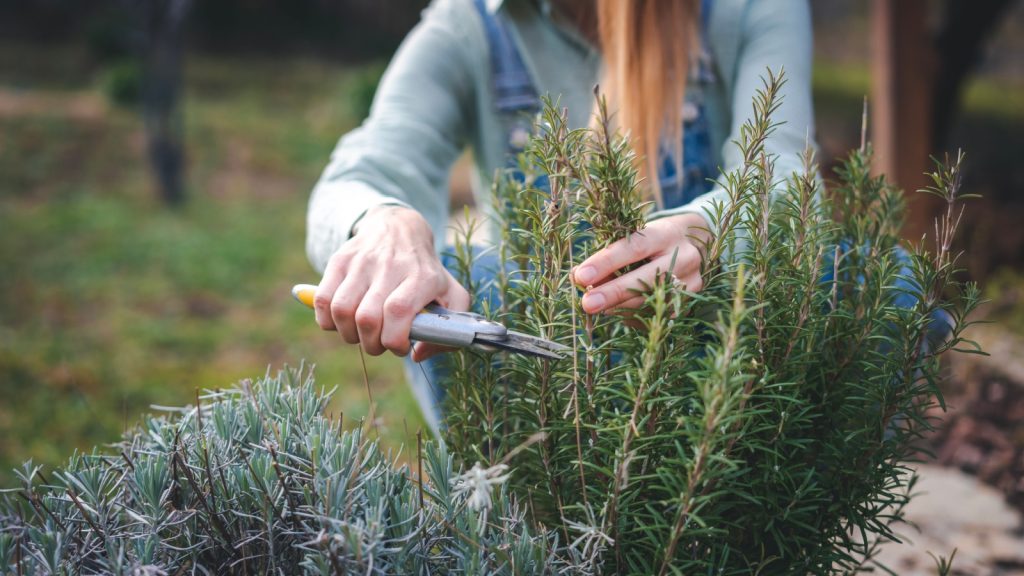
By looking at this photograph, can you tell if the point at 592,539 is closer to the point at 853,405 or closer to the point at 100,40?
the point at 853,405

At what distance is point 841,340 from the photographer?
1114 mm

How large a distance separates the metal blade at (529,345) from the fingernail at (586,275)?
0.28ft

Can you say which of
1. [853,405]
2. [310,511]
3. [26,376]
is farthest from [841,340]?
[26,376]

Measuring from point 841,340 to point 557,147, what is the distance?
0.51 m

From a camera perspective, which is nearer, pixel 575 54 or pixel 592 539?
pixel 592 539

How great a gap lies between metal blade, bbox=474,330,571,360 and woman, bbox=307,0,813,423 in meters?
0.07

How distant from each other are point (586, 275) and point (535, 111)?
1.34 m

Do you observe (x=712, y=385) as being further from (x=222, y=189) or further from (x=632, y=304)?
(x=222, y=189)

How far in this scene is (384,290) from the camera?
1115 mm

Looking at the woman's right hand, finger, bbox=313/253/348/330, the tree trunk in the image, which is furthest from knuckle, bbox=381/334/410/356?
the tree trunk

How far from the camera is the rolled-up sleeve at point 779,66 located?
1.60 m

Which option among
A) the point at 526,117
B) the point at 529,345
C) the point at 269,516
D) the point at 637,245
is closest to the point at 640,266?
the point at 637,245

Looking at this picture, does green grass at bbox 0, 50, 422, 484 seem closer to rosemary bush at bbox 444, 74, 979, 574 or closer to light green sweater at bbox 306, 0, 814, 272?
rosemary bush at bbox 444, 74, 979, 574

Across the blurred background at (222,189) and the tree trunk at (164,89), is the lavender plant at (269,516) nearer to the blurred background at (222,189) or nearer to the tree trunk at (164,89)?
the blurred background at (222,189)
